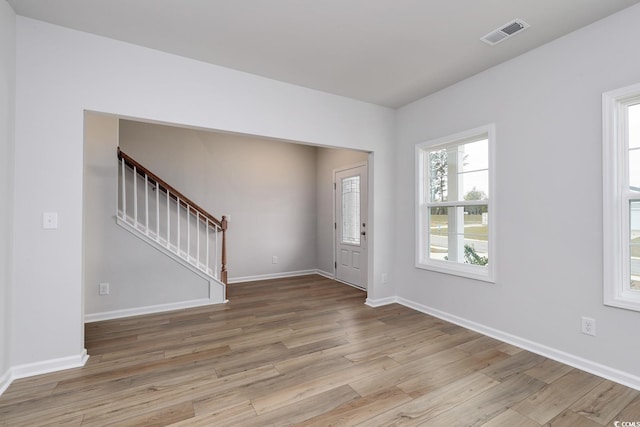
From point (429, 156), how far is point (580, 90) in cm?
161

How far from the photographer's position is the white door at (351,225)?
500 centimetres

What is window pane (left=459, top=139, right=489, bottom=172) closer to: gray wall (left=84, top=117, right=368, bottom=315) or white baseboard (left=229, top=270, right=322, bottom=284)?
gray wall (left=84, top=117, right=368, bottom=315)

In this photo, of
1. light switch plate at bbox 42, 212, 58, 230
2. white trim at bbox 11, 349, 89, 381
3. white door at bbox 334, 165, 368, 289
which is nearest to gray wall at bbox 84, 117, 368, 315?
white door at bbox 334, 165, 368, 289

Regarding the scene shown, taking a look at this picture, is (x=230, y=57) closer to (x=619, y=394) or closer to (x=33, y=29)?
(x=33, y=29)

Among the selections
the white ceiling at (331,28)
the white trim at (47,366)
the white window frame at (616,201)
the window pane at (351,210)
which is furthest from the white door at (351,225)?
the white trim at (47,366)

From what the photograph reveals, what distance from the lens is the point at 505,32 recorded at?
240cm

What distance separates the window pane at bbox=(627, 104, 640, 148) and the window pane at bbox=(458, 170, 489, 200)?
3.52 feet

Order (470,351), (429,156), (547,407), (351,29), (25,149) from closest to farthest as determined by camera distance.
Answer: (547,407)
(25,149)
(351,29)
(470,351)
(429,156)

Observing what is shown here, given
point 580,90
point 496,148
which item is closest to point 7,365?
point 496,148

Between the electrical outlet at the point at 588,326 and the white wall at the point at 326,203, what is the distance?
383cm

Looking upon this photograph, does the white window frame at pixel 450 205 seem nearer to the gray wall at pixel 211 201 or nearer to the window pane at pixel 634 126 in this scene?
the window pane at pixel 634 126

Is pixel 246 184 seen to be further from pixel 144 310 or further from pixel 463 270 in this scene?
pixel 463 270

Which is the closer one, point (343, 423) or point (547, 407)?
point (343, 423)

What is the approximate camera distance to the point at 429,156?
3807 millimetres
